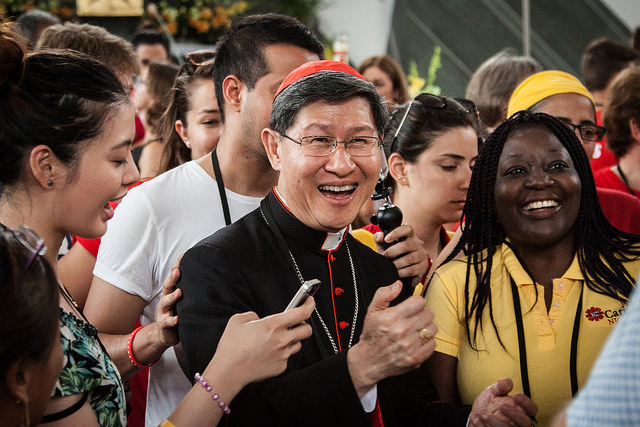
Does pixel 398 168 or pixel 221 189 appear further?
pixel 398 168

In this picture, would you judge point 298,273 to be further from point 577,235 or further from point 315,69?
point 577,235

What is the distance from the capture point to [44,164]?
169 cm

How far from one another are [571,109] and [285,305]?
5.62ft

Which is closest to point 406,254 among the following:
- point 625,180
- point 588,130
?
point 588,130

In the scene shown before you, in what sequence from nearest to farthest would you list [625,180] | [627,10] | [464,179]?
[464,179] → [625,180] → [627,10]

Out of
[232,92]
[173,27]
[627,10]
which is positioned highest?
[627,10]

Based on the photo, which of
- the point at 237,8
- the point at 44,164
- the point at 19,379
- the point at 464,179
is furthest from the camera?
the point at 237,8

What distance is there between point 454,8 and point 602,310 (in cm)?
656

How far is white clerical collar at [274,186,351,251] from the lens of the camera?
1.98m

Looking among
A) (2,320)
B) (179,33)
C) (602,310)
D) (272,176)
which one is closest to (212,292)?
(2,320)

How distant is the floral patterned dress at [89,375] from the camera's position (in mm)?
1507

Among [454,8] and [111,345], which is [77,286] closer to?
[111,345]

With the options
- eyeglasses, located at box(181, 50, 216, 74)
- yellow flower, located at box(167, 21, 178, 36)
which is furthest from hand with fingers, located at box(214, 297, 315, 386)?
yellow flower, located at box(167, 21, 178, 36)

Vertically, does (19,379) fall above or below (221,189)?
below
